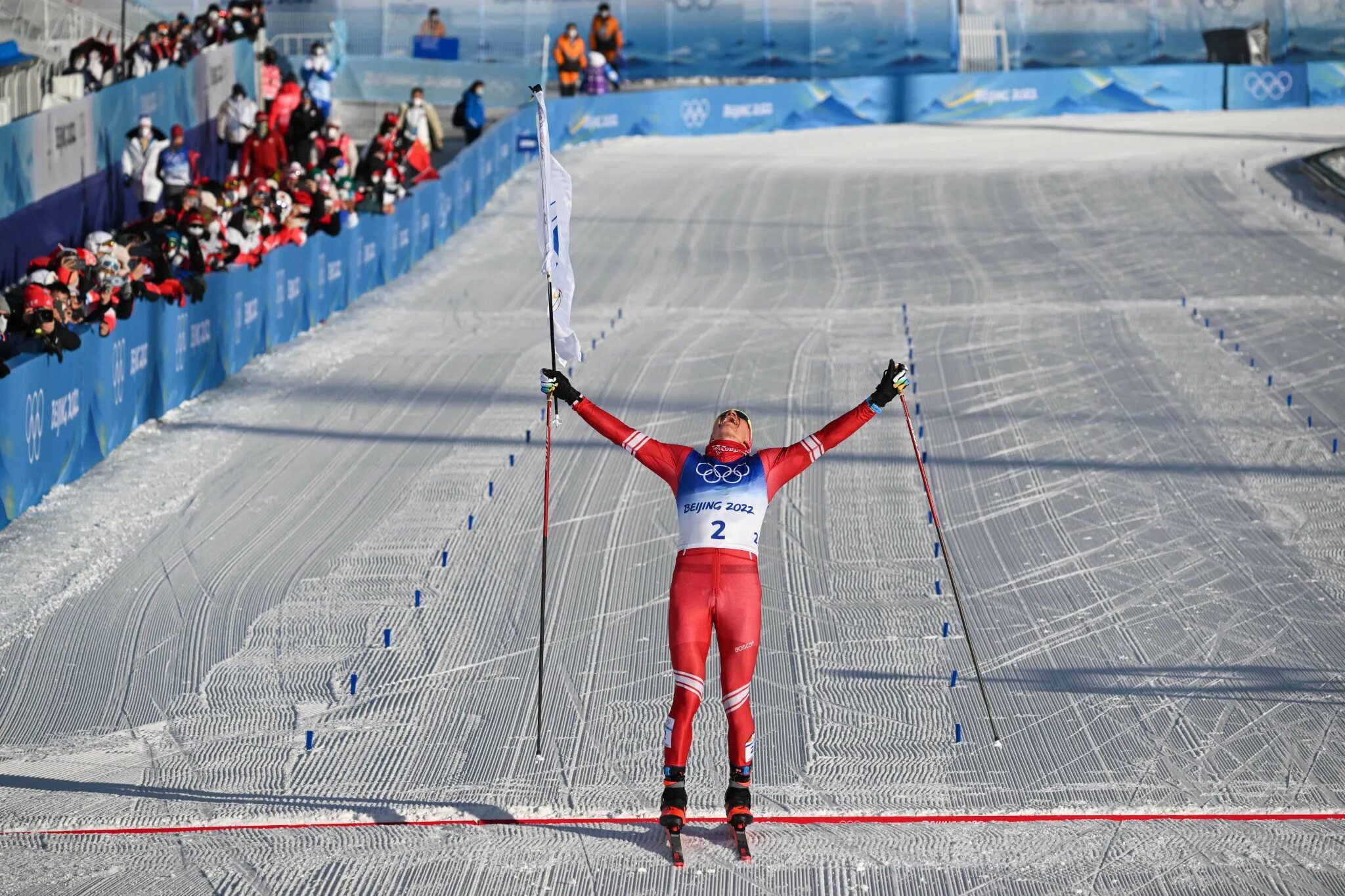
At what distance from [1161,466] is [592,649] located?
5.09m

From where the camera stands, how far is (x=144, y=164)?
19.2m

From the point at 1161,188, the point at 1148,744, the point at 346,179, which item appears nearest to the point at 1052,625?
the point at 1148,744

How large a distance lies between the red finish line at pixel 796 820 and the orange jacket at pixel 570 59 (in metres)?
22.9

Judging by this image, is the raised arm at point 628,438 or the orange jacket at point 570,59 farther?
the orange jacket at point 570,59

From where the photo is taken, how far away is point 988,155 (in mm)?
26609

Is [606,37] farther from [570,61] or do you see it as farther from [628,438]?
[628,438]

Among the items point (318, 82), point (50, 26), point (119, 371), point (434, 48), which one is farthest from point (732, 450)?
point (434, 48)

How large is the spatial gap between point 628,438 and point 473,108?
19875mm

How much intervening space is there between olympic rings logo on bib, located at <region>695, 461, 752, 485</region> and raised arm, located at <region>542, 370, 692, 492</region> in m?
0.12

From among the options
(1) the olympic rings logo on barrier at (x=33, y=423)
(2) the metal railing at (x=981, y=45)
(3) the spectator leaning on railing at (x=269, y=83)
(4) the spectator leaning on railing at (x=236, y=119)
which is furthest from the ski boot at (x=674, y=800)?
(2) the metal railing at (x=981, y=45)

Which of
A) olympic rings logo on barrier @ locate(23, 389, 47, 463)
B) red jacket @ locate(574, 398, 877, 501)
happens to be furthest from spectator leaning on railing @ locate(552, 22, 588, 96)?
red jacket @ locate(574, 398, 877, 501)

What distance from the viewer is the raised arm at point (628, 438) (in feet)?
21.2

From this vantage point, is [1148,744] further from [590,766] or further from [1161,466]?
[1161,466]

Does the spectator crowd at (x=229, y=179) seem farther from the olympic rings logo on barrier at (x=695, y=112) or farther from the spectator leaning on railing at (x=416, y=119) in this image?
the olympic rings logo on barrier at (x=695, y=112)
